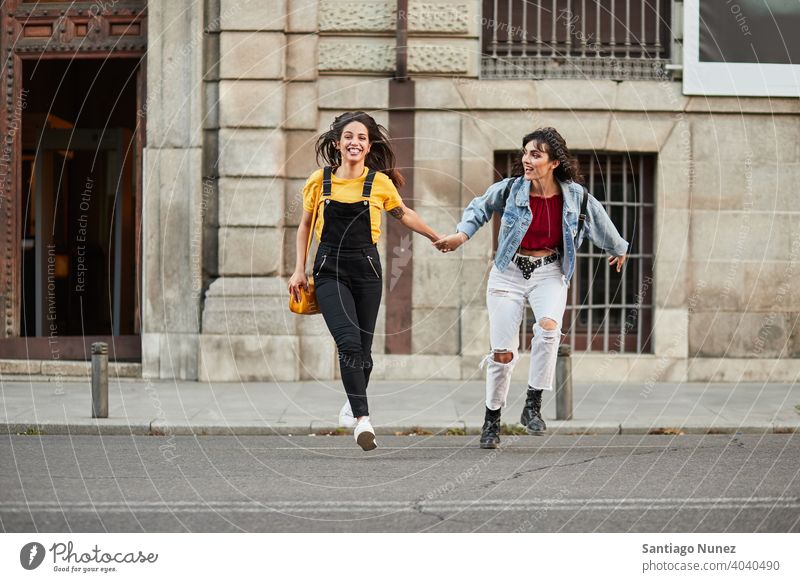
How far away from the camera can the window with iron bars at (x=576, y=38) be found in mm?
13953

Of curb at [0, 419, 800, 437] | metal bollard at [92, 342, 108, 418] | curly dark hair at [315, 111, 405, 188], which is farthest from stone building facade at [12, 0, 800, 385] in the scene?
curly dark hair at [315, 111, 405, 188]

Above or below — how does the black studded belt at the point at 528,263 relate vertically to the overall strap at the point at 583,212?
below

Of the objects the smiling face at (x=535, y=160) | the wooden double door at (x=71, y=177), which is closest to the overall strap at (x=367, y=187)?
the smiling face at (x=535, y=160)

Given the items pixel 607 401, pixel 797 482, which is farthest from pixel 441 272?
pixel 797 482

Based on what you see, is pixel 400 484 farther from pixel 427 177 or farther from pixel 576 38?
pixel 576 38

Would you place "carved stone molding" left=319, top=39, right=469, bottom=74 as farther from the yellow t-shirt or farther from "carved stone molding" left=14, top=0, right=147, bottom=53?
the yellow t-shirt

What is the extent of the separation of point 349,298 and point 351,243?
324 mm

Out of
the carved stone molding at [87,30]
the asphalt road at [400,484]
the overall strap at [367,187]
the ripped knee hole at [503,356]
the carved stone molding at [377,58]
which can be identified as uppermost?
the carved stone molding at [87,30]

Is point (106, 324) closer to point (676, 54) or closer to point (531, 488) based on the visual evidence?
point (676, 54)

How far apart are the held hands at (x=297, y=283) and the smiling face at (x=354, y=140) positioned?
0.72 meters

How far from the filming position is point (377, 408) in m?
11.0

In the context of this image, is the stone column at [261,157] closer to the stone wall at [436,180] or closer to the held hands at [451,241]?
the stone wall at [436,180]

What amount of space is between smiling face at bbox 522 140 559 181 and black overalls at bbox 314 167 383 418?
116cm
